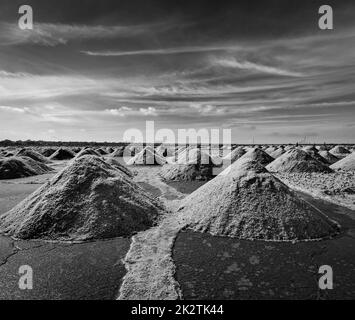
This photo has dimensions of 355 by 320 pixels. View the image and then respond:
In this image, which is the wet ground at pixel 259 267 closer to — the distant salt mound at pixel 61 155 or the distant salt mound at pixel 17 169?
the distant salt mound at pixel 17 169

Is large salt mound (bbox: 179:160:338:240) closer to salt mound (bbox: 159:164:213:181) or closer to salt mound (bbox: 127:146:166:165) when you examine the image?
salt mound (bbox: 159:164:213:181)

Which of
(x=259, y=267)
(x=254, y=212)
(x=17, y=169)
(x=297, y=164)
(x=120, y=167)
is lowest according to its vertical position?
(x=259, y=267)

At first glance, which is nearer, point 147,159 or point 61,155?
point 147,159

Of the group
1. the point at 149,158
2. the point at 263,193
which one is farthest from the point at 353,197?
the point at 149,158

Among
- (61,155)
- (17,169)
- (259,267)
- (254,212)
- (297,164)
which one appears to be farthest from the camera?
(61,155)

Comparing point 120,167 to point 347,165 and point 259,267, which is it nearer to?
point 259,267

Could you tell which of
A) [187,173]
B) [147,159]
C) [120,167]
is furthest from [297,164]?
[147,159]

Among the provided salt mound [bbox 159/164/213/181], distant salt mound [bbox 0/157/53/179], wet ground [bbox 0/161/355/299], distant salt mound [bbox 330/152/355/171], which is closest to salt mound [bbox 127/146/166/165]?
salt mound [bbox 159/164/213/181]
